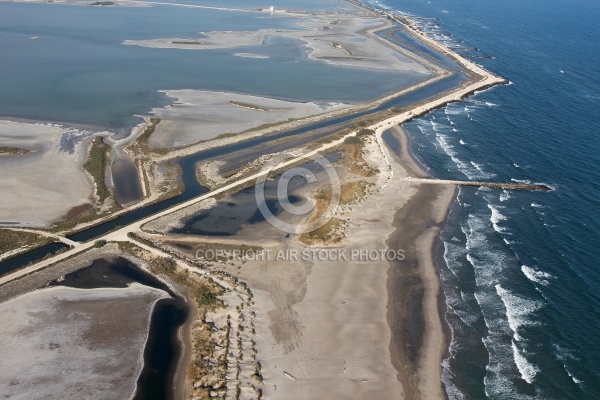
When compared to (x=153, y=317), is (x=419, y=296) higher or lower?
higher

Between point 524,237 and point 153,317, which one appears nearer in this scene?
point 153,317

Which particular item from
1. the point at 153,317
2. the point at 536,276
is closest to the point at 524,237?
the point at 536,276

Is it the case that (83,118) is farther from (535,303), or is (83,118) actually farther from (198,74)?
(535,303)

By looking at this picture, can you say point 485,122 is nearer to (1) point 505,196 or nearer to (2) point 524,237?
(1) point 505,196

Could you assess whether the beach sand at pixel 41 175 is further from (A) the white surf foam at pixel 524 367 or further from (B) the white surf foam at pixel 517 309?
(A) the white surf foam at pixel 524 367

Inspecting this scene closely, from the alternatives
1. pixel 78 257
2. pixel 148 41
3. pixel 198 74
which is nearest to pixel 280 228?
pixel 78 257

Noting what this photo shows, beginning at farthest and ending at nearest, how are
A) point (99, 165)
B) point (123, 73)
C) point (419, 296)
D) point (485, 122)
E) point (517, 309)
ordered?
point (123, 73) → point (485, 122) → point (99, 165) → point (419, 296) → point (517, 309)

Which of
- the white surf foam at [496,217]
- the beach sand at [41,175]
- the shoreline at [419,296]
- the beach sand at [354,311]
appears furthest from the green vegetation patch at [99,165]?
the white surf foam at [496,217]
